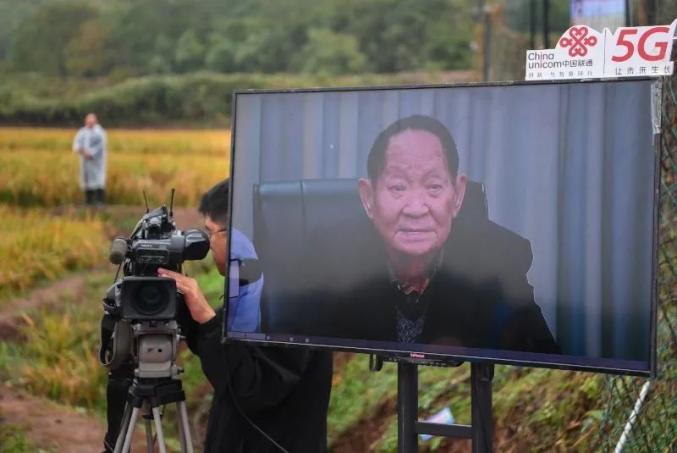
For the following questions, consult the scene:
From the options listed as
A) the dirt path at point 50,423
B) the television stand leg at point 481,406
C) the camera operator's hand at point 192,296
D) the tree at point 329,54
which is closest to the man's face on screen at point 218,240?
the camera operator's hand at point 192,296

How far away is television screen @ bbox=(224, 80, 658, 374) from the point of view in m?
2.39

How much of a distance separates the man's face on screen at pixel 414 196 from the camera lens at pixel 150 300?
639mm

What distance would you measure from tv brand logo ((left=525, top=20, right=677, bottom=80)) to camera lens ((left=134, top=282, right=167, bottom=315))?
1.18m

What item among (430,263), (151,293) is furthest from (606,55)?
(151,293)

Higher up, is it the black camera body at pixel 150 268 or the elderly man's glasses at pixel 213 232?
the elderly man's glasses at pixel 213 232

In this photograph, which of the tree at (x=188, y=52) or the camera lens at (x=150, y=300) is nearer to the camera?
the camera lens at (x=150, y=300)

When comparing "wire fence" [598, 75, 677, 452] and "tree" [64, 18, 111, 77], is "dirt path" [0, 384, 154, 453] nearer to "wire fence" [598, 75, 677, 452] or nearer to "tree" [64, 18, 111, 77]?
"tree" [64, 18, 111, 77]

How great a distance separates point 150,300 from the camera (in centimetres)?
279

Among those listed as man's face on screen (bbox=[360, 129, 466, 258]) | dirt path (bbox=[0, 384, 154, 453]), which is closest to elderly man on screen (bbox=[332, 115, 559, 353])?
man's face on screen (bbox=[360, 129, 466, 258])

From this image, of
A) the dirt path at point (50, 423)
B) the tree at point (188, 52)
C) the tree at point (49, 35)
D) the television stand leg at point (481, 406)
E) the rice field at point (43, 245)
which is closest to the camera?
the television stand leg at point (481, 406)

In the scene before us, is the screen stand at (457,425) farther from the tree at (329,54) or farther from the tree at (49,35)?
the tree at (329,54)

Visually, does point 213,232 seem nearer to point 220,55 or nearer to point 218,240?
point 218,240

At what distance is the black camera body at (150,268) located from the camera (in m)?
2.77

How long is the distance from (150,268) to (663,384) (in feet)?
6.30
